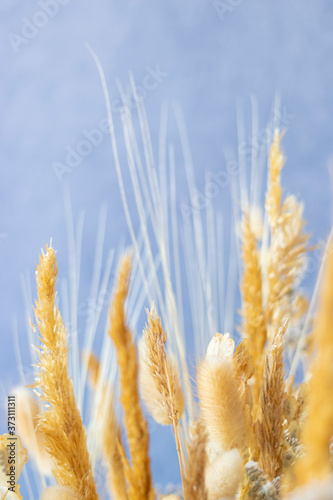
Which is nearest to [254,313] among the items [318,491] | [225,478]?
[225,478]

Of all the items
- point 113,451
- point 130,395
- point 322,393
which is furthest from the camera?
point 113,451

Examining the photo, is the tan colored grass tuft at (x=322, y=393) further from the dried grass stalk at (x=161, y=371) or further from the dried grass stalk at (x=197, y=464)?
the dried grass stalk at (x=161, y=371)

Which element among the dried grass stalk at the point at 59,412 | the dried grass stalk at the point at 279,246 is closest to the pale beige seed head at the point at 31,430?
the dried grass stalk at the point at 59,412

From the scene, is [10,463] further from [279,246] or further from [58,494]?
[279,246]

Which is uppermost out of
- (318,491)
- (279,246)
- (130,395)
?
(279,246)

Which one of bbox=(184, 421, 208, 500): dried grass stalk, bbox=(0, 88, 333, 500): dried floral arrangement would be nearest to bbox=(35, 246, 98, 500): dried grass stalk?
bbox=(0, 88, 333, 500): dried floral arrangement

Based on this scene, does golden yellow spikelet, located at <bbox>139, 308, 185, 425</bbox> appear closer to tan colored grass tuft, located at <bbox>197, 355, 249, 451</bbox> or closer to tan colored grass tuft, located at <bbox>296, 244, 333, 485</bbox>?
tan colored grass tuft, located at <bbox>197, 355, 249, 451</bbox>

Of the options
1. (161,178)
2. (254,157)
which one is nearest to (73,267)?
(161,178)
